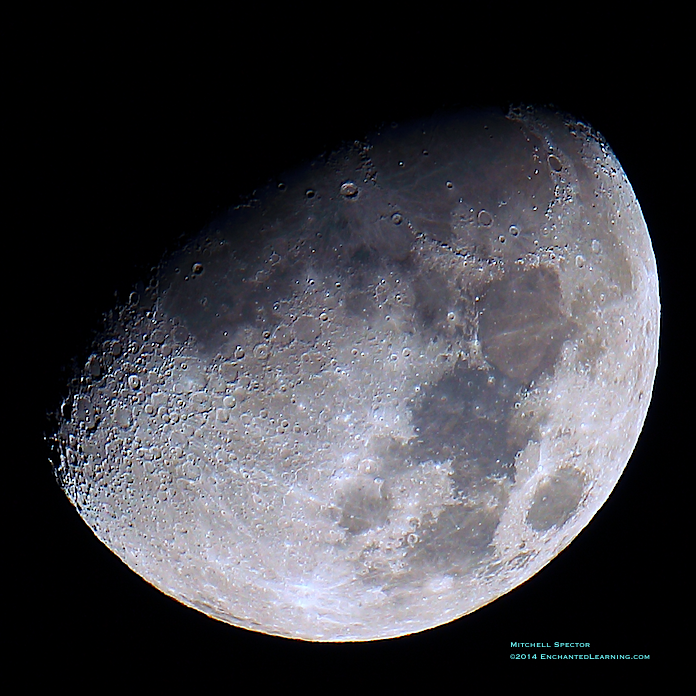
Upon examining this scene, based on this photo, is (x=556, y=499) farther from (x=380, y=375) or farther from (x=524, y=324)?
(x=380, y=375)

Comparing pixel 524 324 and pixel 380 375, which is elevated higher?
pixel 524 324

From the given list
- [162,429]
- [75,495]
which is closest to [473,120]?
[162,429]

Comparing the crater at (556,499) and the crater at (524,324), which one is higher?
the crater at (524,324)

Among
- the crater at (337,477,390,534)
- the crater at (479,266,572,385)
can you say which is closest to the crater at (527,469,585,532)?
the crater at (479,266,572,385)

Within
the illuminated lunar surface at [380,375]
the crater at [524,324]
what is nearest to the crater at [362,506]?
the illuminated lunar surface at [380,375]

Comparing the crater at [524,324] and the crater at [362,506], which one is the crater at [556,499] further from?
the crater at [362,506]

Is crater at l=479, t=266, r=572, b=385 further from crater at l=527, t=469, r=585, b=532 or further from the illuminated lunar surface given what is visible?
crater at l=527, t=469, r=585, b=532

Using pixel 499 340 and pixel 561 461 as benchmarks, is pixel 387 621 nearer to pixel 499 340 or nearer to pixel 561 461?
pixel 561 461

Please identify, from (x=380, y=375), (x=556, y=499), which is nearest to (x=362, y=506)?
(x=380, y=375)
